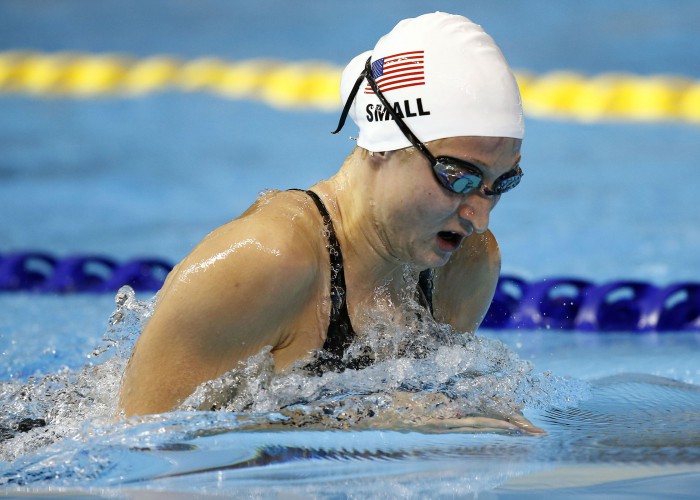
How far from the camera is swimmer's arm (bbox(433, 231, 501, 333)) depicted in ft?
8.16

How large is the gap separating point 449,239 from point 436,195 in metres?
0.14

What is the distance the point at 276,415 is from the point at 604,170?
5079mm

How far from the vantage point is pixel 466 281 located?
8.24 ft

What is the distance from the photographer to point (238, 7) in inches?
463

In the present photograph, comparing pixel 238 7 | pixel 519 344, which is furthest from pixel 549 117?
pixel 238 7

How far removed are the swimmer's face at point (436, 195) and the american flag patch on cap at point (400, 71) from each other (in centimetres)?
16

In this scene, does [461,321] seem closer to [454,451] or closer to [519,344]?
[454,451]

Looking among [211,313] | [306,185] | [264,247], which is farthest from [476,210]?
[306,185]

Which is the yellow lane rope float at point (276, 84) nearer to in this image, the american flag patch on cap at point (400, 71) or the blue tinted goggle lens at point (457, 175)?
the american flag patch on cap at point (400, 71)

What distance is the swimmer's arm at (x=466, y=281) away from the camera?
8.16 ft

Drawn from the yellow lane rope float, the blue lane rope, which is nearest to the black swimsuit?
the blue lane rope

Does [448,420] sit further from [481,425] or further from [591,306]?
[591,306]

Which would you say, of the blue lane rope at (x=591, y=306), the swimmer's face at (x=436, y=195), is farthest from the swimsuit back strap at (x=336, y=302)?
the blue lane rope at (x=591, y=306)

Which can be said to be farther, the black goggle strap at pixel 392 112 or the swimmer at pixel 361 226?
the black goggle strap at pixel 392 112
